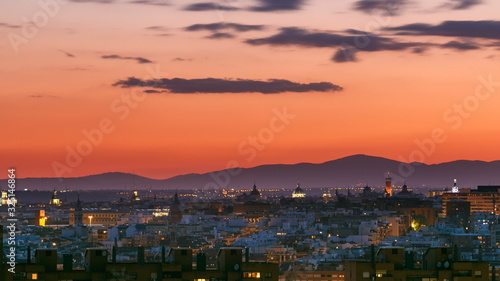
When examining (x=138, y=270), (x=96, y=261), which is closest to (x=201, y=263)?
(x=138, y=270)

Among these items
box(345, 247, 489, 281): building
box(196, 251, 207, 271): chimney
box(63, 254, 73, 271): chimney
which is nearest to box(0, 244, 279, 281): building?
box(63, 254, 73, 271): chimney

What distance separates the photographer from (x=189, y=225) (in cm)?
15012

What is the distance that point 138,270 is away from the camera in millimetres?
41031

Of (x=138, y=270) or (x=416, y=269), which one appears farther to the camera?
(x=416, y=269)

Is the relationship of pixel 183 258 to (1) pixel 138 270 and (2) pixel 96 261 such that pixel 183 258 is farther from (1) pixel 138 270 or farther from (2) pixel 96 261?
(2) pixel 96 261

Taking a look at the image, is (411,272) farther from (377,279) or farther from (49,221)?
(49,221)

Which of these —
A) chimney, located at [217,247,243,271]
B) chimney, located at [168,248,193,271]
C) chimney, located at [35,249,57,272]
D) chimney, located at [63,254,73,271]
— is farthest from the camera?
chimney, located at [217,247,243,271]

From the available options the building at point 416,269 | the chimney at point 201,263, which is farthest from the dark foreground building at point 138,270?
the building at point 416,269

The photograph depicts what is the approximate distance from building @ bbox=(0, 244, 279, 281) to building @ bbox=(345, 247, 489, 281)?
2.49 m

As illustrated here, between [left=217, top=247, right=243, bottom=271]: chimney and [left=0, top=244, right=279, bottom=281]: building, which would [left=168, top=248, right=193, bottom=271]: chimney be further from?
[left=217, top=247, right=243, bottom=271]: chimney

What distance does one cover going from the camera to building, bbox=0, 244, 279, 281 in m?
40.2

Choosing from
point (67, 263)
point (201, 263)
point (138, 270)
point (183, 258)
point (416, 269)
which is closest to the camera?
point (138, 270)

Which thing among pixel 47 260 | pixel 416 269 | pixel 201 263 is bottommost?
pixel 416 269

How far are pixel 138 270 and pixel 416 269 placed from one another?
25.3ft
